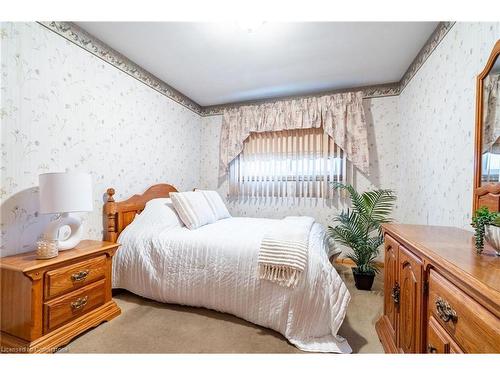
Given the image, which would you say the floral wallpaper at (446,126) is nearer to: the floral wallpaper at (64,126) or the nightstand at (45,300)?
the nightstand at (45,300)

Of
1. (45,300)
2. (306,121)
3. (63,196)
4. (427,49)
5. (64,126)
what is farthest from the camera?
(306,121)

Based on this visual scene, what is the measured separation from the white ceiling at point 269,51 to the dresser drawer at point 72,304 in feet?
7.03

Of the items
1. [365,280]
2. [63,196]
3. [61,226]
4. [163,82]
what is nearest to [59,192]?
[63,196]

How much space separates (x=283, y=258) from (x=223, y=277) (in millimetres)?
515

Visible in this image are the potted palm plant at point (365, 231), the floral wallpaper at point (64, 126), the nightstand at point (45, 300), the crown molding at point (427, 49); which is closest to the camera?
the nightstand at point (45, 300)

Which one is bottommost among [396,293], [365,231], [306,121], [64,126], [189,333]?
[189,333]

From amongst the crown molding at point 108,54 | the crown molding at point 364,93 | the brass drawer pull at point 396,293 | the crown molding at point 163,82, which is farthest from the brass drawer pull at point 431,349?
the crown molding at point 108,54

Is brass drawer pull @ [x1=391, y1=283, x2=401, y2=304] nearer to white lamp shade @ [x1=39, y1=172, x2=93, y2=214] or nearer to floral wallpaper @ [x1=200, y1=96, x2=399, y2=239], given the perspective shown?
floral wallpaper @ [x1=200, y1=96, x2=399, y2=239]

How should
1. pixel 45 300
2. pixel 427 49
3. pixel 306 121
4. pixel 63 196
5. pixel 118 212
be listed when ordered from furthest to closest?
pixel 306 121 < pixel 118 212 < pixel 427 49 < pixel 63 196 < pixel 45 300

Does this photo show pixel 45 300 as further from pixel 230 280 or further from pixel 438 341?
pixel 438 341

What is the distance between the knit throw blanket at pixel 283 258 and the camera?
145 cm

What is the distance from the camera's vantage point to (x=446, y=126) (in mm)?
1658

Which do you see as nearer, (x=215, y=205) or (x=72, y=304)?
(x=72, y=304)
